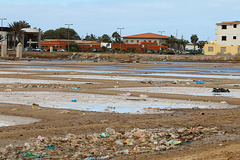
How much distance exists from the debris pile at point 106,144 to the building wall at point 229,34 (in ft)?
300

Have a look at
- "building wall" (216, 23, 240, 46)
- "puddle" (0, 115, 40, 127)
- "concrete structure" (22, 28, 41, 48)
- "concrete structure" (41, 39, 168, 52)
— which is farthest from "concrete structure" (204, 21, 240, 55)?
"puddle" (0, 115, 40, 127)

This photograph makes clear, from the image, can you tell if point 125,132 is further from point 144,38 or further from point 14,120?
point 144,38

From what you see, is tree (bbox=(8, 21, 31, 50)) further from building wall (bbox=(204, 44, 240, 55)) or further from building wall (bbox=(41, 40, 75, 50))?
building wall (bbox=(204, 44, 240, 55))

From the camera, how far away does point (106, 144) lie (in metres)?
9.99

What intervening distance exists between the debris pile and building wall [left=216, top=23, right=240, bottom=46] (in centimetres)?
9146

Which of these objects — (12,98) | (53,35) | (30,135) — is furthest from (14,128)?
(53,35)

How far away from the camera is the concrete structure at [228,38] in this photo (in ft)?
326

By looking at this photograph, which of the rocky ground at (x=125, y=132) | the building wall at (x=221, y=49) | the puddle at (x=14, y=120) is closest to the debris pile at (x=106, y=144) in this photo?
the rocky ground at (x=125, y=132)

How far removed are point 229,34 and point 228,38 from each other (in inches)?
39.5

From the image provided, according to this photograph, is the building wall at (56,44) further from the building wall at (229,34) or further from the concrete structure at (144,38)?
the building wall at (229,34)

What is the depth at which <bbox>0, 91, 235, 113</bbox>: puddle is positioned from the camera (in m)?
15.7

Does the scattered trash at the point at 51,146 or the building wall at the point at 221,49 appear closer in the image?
the scattered trash at the point at 51,146

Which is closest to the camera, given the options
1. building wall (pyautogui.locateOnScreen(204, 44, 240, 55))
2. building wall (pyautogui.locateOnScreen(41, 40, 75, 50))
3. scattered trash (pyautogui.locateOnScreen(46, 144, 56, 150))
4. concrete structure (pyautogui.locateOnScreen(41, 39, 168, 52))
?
scattered trash (pyautogui.locateOnScreen(46, 144, 56, 150))

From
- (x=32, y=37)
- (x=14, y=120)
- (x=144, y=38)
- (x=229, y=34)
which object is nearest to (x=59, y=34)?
(x=144, y=38)
